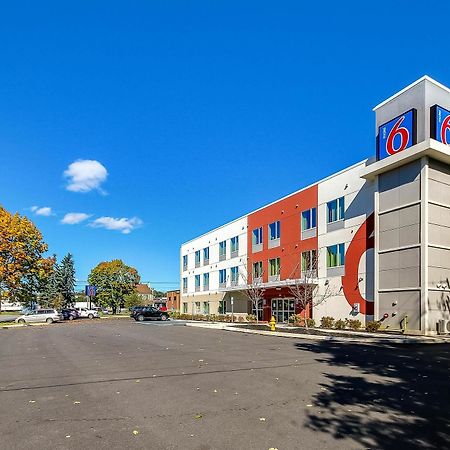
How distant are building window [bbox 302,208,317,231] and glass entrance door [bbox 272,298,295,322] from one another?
633 cm

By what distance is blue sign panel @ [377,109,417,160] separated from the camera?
25953 mm

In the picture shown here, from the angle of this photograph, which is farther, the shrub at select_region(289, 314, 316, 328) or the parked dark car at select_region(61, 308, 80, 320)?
the parked dark car at select_region(61, 308, 80, 320)

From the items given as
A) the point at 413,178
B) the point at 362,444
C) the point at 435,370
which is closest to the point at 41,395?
the point at 362,444

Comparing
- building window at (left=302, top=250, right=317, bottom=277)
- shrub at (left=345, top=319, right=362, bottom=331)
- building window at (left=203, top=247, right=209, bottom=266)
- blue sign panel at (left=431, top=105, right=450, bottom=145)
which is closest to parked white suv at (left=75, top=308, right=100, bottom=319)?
building window at (left=203, top=247, right=209, bottom=266)

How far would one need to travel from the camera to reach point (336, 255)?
3247 centimetres

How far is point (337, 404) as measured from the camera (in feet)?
25.1

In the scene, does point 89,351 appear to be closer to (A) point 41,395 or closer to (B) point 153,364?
(B) point 153,364

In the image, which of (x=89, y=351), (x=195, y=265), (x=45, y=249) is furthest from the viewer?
(x=195, y=265)

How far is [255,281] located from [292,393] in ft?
111

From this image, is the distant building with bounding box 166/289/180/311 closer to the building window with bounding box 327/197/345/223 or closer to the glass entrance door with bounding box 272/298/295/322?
the glass entrance door with bounding box 272/298/295/322

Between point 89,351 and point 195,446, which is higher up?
point 195,446

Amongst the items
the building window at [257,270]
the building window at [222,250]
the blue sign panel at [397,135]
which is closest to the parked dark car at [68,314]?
the building window at [222,250]

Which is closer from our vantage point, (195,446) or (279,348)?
(195,446)

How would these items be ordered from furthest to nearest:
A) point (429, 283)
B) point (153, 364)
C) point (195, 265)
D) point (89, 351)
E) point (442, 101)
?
point (195, 265) < point (442, 101) < point (429, 283) < point (89, 351) < point (153, 364)
